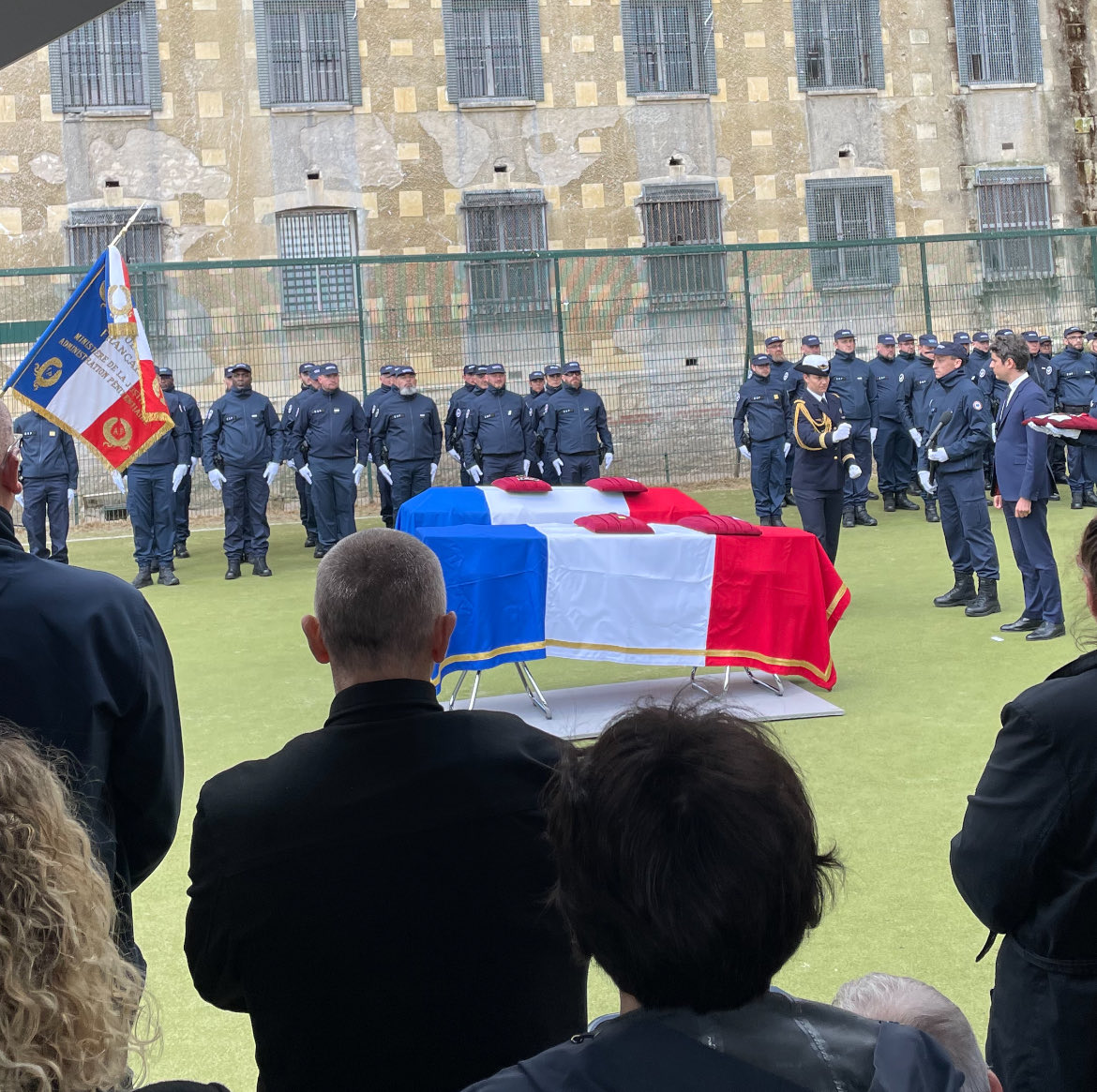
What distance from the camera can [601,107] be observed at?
1867 cm

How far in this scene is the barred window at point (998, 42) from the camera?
19609mm

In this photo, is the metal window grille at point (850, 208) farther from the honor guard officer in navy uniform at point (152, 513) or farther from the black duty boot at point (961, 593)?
the black duty boot at point (961, 593)

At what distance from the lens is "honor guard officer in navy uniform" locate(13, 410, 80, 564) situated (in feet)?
37.4

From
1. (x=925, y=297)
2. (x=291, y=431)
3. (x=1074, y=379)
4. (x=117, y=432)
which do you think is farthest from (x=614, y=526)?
(x=925, y=297)

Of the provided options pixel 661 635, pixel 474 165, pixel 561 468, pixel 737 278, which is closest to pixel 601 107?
pixel 474 165

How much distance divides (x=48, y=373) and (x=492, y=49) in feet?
47.2

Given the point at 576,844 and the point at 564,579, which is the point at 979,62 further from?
the point at 576,844

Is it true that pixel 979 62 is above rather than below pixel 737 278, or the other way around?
above

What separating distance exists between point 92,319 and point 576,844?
188 inches

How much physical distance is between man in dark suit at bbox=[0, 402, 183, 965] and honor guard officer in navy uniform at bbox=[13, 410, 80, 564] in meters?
9.39

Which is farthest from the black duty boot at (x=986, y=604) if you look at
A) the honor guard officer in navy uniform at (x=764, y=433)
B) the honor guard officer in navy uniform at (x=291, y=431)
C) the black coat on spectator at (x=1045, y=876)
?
the honor guard officer in navy uniform at (x=291, y=431)

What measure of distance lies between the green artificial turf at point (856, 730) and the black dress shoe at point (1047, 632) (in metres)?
0.09

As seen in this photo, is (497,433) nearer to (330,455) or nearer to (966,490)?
(330,455)

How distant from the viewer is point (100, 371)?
5.52 m
